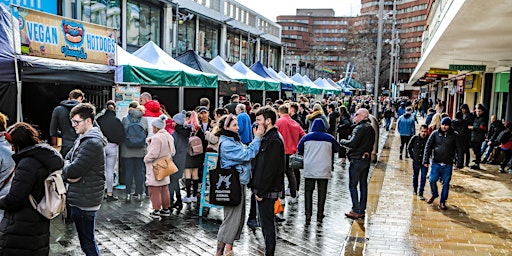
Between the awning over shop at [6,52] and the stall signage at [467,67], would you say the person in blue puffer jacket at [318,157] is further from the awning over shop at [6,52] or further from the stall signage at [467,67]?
the stall signage at [467,67]

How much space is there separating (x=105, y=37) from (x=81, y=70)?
4.71 ft

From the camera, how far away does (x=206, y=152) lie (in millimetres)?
8523

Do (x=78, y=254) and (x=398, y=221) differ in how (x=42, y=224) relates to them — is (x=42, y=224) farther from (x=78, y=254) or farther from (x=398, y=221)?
(x=398, y=221)

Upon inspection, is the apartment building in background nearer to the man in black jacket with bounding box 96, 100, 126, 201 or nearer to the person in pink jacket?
the man in black jacket with bounding box 96, 100, 126, 201

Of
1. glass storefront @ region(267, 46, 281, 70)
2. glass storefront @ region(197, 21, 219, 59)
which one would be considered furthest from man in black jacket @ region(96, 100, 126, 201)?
glass storefront @ region(267, 46, 281, 70)

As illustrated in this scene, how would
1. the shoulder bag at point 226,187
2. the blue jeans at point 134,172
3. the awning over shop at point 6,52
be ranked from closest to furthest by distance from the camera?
1. the shoulder bag at point 226,187
2. the awning over shop at point 6,52
3. the blue jeans at point 134,172

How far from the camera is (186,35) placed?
3056 centimetres

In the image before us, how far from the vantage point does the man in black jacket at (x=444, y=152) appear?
9.34m

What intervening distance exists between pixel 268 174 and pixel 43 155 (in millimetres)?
2558

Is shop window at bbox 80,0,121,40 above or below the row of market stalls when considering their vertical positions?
above

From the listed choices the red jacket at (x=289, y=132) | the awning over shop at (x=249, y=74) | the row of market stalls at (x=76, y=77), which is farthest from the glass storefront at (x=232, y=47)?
the red jacket at (x=289, y=132)

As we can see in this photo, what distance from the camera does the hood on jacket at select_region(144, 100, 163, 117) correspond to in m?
9.34

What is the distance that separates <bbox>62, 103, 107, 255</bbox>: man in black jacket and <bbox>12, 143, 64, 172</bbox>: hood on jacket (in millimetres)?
724

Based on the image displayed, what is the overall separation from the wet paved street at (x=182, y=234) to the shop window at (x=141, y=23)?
16562 millimetres
